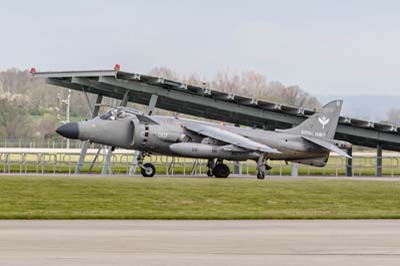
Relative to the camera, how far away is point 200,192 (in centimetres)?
3012

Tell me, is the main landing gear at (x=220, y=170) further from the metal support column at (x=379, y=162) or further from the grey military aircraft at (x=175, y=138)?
the metal support column at (x=379, y=162)

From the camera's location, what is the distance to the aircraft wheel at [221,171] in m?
43.0

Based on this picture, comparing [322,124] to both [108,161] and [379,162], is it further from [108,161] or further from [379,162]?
[108,161]

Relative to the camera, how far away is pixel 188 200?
1092 inches

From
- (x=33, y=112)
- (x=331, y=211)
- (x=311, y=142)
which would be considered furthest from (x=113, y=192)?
(x=33, y=112)

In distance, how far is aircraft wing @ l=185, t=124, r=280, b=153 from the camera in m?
42.2

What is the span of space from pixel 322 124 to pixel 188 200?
64.4ft

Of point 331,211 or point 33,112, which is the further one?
point 33,112

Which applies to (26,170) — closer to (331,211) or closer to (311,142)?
(311,142)

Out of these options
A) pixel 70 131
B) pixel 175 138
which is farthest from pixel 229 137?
pixel 70 131
